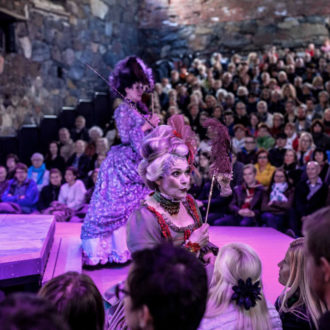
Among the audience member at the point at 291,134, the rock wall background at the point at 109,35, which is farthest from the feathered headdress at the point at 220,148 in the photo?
the rock wall background at the point at 109,35

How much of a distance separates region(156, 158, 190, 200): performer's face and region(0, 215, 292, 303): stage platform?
1.10 m

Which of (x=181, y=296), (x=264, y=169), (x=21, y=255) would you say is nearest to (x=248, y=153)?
(x=264, y=169)

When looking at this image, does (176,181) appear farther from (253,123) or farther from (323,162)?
(253,123)

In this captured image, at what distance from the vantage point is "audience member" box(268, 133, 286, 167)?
5965mm

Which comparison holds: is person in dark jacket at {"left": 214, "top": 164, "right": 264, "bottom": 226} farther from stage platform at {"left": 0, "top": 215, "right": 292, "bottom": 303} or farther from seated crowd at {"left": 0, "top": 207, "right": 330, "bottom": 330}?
seated crowd at {"left": 0, "top": 207, "right": 330, "bottom": 330}

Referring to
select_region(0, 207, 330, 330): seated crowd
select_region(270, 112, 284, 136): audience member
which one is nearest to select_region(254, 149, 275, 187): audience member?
select_region(270, 112, 284, 136): audience member

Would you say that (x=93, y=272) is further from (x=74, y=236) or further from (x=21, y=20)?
(x=21, y=20)

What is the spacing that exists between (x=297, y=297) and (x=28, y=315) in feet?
4.10

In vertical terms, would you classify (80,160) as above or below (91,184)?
above

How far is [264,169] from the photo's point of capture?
561cm

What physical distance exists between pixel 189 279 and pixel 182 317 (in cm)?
9

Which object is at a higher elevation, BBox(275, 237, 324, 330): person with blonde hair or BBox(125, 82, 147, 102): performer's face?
BBox(125, 82, 147, 102): performer's face

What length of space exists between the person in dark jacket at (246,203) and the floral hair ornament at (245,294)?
3.41 m

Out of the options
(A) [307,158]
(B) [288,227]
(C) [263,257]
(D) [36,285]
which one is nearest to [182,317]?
(D) [36,285]
